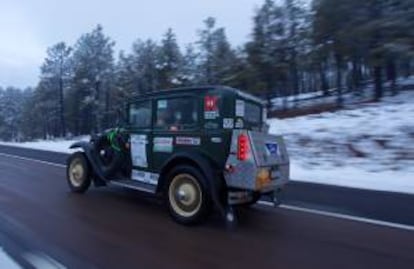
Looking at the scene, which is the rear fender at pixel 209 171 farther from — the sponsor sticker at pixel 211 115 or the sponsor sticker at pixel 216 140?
the sponsor sticker at pixel 211 115

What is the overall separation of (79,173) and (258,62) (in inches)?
1158

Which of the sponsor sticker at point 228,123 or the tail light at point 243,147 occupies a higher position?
the sponsor sticker at point 228,123

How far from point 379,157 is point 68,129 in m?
79.2

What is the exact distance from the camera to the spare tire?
10.2 m

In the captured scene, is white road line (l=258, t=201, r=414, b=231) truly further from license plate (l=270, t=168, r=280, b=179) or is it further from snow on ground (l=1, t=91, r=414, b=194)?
snow on ground (l=1, t=91, r=414, b=194)

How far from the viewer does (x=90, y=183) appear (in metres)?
11.4

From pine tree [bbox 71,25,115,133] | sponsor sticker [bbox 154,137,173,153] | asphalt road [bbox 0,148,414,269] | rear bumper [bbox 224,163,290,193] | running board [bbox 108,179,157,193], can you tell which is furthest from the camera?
pine tree [bbox 71,25,115,133]

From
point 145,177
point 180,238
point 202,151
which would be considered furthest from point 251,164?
point 145,177

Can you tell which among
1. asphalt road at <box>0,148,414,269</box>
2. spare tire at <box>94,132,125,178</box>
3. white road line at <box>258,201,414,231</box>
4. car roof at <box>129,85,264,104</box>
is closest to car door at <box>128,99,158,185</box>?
car roof at <box>129,85,264,104</box>

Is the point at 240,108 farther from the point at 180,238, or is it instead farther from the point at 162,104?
the point at 180,238

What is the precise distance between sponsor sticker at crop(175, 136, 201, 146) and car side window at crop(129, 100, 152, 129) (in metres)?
0.86

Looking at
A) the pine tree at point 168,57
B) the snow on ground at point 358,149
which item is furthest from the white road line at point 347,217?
the pine tree at point 168,57

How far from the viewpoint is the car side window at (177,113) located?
28.6 ft

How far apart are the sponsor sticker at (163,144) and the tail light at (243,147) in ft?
4.43
